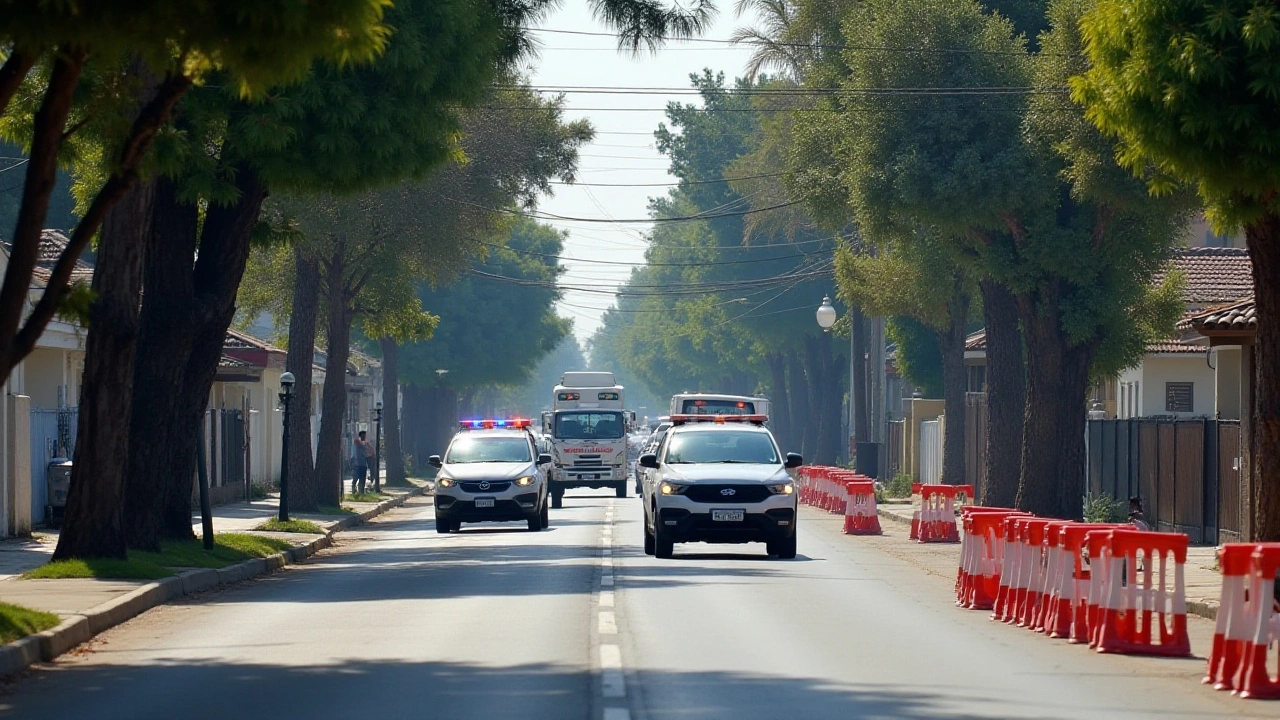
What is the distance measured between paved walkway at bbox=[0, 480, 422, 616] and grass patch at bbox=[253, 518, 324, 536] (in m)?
0.31

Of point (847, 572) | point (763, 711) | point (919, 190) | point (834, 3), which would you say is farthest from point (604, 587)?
point (834, 3)

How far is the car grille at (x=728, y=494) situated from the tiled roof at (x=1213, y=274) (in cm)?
1629

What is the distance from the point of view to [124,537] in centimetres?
1950

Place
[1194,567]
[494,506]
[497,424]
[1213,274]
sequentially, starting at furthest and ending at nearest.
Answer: [1213,274] < [497,424] < [494,506] < [1194,567]

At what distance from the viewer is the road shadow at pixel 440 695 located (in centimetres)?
1011

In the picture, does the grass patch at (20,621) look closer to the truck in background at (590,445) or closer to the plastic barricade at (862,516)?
the plastic barricade at (862,516)

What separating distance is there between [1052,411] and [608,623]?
14.6m

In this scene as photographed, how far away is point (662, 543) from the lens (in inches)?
911

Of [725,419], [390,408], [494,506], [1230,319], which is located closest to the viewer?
[1230,319]

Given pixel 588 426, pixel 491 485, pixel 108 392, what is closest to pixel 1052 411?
pixel 491 485

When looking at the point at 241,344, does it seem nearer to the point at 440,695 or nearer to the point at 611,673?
the point at 611,673

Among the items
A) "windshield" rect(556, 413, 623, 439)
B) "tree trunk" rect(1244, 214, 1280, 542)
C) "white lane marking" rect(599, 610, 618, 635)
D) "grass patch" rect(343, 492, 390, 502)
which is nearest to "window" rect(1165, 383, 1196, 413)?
"windshield" rect(556, 413, 623, 439)

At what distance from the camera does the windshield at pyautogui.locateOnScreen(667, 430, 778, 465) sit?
23.6 metres

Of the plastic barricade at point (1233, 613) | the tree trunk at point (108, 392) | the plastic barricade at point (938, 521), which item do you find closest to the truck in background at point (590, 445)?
the plastic barricade at point (938, 521)
